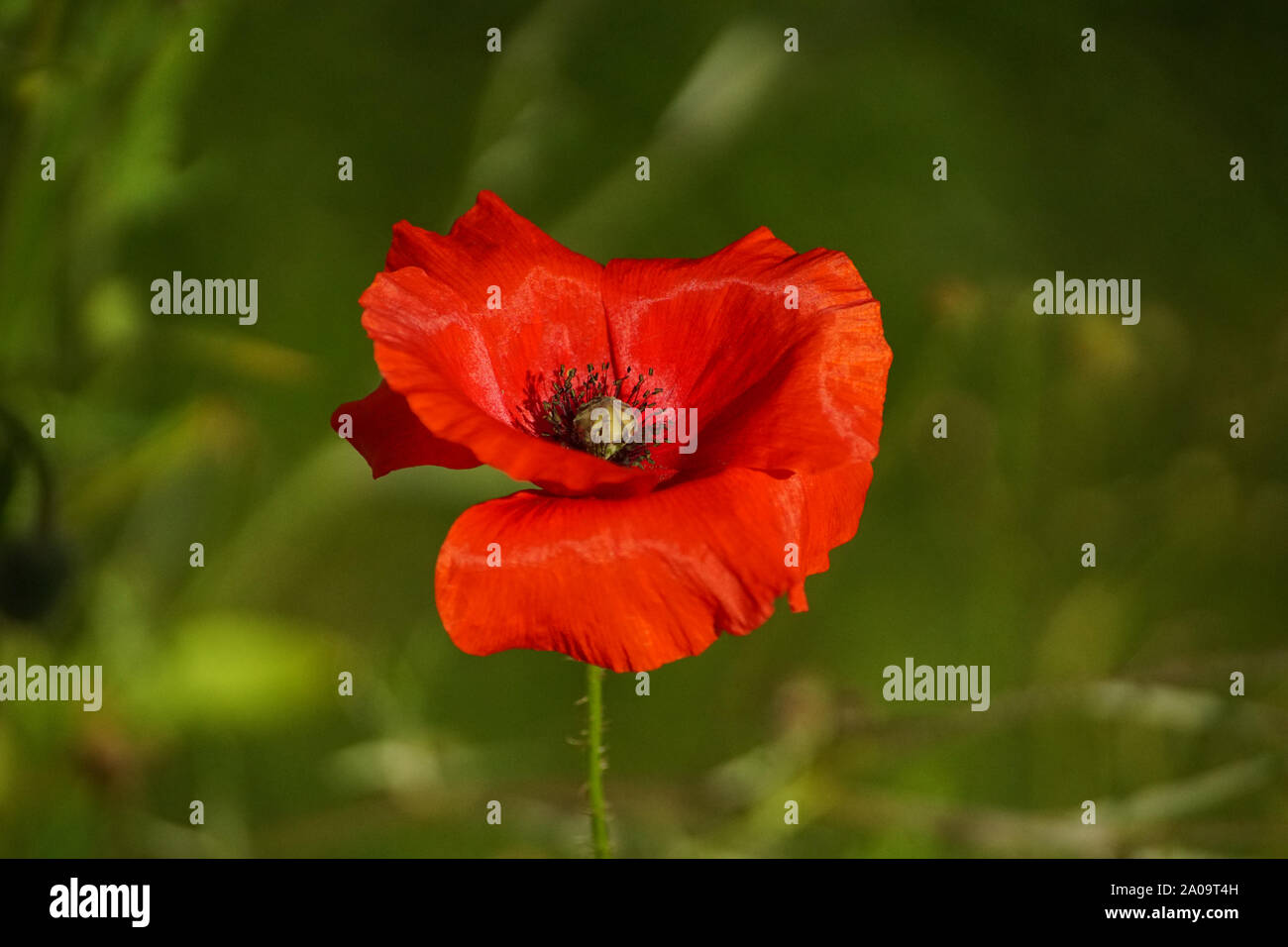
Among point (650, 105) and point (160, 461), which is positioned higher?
point (650, 105)

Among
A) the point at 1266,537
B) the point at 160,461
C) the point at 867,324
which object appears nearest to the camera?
the point at 867,324

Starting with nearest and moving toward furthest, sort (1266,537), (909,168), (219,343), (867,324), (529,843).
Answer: (867,324) → (219,343) → (529,843) → (1266,537) → (909,168)

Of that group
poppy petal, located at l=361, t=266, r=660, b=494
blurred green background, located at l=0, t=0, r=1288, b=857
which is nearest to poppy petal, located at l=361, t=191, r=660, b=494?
poppy petal, located at l=361, t=266, r=660, b=494

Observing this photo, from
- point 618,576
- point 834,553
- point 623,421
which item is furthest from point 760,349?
point 834,553

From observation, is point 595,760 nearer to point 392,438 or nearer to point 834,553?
point 392,438

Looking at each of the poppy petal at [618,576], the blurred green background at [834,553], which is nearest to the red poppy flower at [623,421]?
the poppy petal at [618,576]

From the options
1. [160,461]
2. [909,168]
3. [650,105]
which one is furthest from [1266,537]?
[160,461]

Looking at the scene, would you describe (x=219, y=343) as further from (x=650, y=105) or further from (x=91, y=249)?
(x=650, y=105)

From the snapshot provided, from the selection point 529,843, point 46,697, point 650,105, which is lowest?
point 529,843
